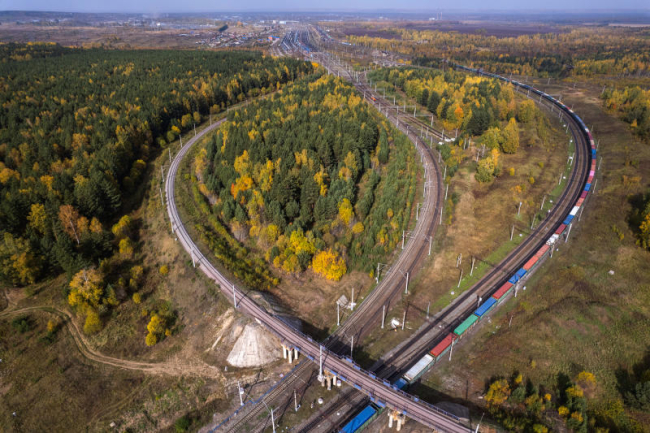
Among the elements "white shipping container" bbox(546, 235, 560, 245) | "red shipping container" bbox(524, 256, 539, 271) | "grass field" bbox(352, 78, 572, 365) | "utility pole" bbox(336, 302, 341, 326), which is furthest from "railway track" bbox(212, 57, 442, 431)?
"white shipping container" bbox(546, 235, 560, 245)

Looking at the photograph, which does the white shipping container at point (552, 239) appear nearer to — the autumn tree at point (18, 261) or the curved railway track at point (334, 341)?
the curved railway track at point (334, 341)

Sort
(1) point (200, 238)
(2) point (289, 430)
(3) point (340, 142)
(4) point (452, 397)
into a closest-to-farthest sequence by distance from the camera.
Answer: (2) point (289, 430) → (4) point (452, 397) → (1) point (200, 238) → (3) point (340, 142)

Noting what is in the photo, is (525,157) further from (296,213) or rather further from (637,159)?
(296,213)

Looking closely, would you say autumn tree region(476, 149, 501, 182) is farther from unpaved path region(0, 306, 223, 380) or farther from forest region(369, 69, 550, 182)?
unpaved path region(0, 306, 223, 380)

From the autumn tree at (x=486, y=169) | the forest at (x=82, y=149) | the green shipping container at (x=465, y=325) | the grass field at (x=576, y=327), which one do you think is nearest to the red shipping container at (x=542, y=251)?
the grass field at (x=576, y=327)

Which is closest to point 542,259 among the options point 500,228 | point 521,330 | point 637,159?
point 500,228

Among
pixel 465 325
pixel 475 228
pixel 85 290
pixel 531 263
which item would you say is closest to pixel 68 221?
pixel 85 290
